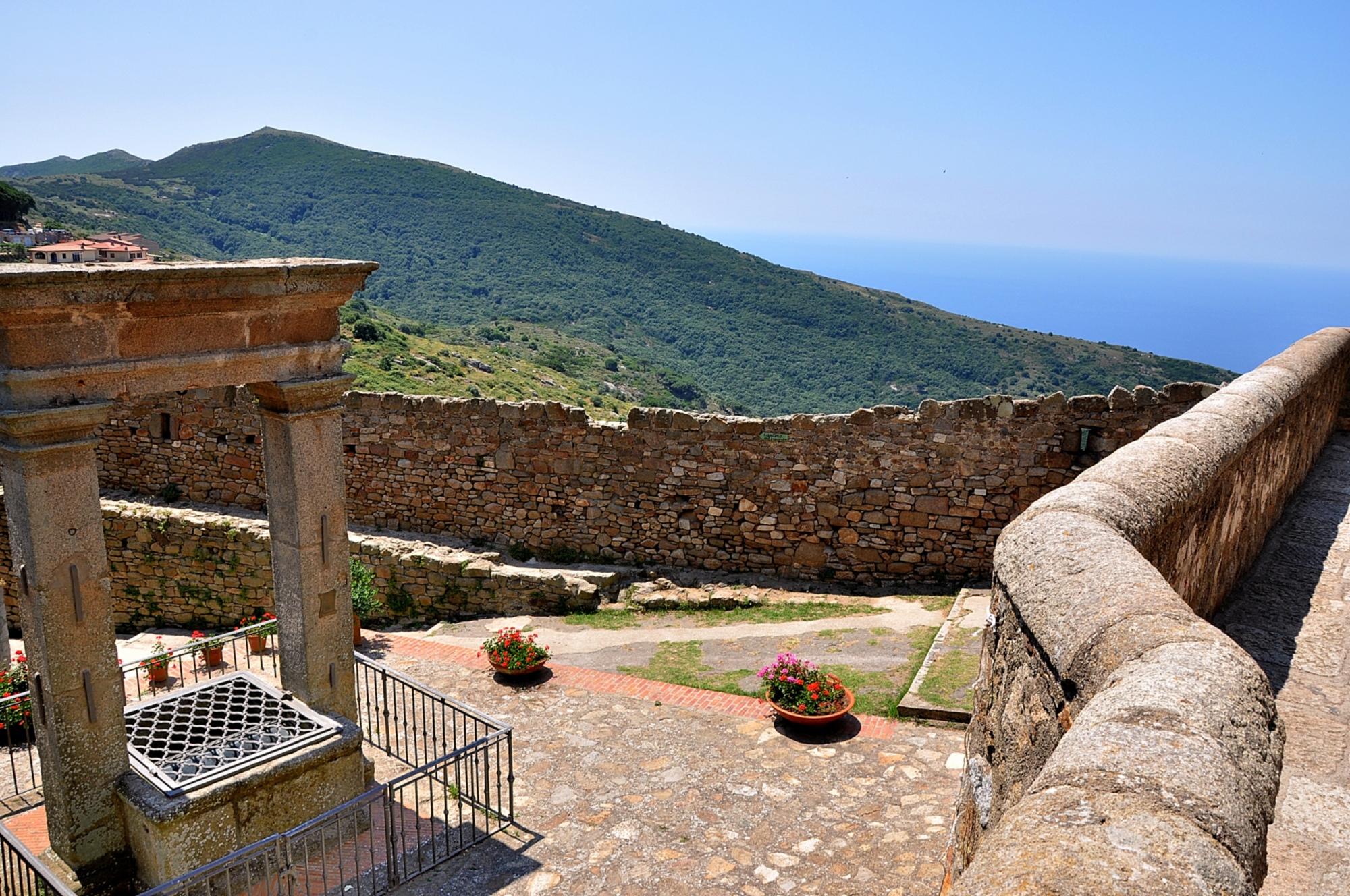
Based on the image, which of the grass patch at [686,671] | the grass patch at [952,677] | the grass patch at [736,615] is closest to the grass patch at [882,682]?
the grass patch at [952,677]

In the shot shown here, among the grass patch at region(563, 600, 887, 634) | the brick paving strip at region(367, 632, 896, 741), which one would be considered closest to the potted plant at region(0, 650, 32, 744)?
the brick paving strip at region(367, 632, 896, 741)

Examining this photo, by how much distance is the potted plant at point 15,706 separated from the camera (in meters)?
8.84

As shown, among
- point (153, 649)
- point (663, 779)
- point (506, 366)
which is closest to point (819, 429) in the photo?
point (663, 779)

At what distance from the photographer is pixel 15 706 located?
8992 millimetres

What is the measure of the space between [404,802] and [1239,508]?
665cm

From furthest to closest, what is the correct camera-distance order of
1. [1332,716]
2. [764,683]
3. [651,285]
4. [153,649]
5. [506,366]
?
[651,285], [506,366], [153,649], [764,683], [1332,716]

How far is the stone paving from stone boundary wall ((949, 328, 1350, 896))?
1.16 feet

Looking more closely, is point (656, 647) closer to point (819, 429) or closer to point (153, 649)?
point (819, 429)

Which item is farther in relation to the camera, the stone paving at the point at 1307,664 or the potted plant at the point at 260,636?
the potted plant at the point at 260,636

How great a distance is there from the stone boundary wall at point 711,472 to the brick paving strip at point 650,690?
3.08m

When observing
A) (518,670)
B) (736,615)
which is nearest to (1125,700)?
(518,670)

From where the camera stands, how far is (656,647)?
11.3 meters

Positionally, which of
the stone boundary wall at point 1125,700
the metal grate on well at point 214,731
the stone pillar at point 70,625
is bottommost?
the metal grate on well at point 214,731

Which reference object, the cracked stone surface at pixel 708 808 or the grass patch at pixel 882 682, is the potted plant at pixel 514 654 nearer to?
the cracked stone surface at pixel 708 808
